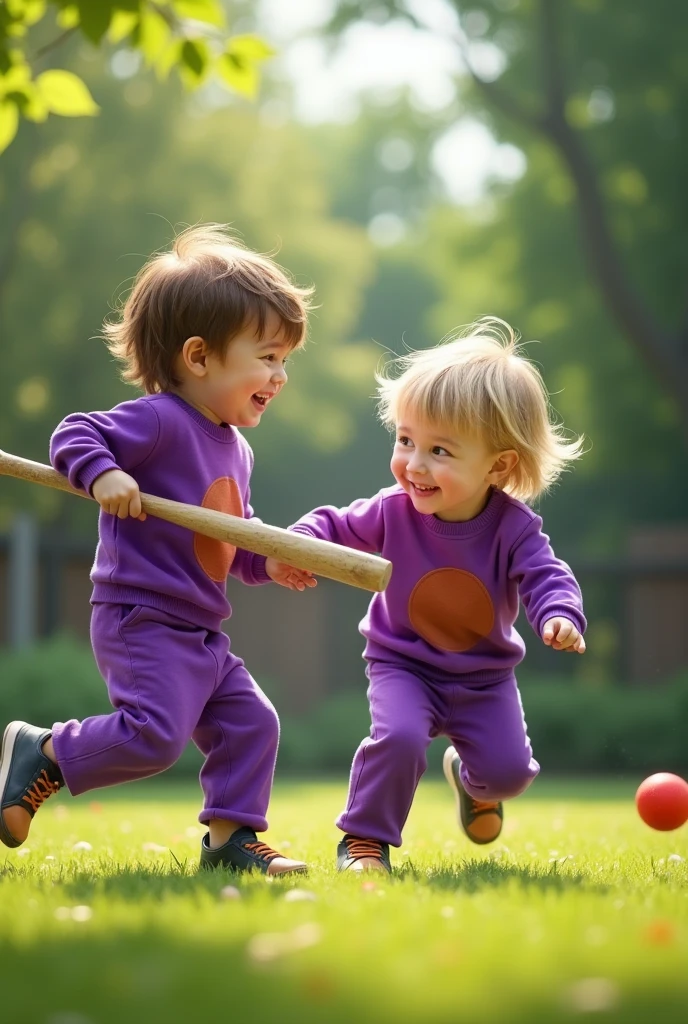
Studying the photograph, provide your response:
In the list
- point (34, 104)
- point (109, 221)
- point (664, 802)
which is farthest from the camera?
point (109, 221)

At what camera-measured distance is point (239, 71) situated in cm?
369

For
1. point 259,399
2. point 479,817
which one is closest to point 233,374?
point 259,399

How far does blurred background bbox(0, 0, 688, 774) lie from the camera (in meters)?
13.5

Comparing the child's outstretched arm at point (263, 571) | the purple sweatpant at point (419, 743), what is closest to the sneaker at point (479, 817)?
the purple sweatpant at point (419, 743)

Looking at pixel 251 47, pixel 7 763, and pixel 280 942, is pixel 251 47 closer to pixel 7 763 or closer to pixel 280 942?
pixel 7 763

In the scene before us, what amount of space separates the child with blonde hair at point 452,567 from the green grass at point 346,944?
0.31 meters

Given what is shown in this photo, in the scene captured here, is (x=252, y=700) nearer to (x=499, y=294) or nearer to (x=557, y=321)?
(x=557, y=321)

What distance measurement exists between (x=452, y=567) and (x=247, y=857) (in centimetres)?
108

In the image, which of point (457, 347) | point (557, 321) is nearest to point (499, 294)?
point (557, 321)

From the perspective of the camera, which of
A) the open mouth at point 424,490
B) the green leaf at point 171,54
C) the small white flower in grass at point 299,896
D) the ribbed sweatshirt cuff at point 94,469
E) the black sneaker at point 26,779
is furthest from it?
the open mouth at point 424,490

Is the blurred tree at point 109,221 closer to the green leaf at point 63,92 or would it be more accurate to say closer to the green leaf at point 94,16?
the green leaf at point 63,92

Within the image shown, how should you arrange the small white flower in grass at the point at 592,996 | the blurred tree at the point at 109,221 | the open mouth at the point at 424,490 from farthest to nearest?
1. the blurred tree at the point at 109,221
2. the open mouth at the point at 424,490
3. the small white flower in grass at the point at 592,996

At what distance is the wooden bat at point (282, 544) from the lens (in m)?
3.46

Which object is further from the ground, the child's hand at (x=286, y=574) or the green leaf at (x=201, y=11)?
the green leaf at (x=201, y=11)
